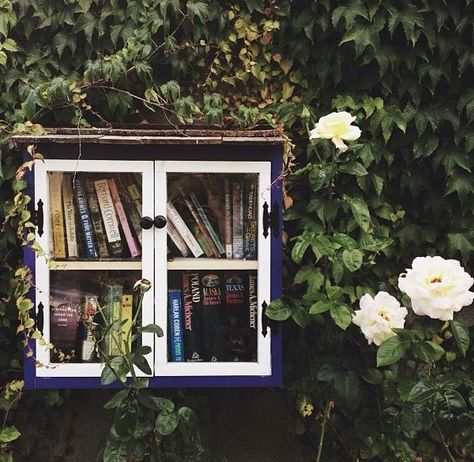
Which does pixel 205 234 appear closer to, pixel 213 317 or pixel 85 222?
pixel 213 317

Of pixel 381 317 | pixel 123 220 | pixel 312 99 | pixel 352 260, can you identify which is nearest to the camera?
pixel 381 317

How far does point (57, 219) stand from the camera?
204 centimetres

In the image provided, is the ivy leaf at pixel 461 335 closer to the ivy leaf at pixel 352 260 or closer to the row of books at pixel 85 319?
the ivy leaf at pixel 352 260

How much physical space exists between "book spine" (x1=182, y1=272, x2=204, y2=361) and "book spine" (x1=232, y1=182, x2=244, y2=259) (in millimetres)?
156

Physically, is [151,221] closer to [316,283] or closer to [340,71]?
[316,283]

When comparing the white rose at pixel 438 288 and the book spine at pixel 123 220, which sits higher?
the book spine at pixel 123 220

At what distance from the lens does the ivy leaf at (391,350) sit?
5.64ft

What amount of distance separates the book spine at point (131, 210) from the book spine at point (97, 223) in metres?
0.10

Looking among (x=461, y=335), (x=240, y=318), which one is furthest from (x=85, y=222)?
(x=461, y=335)

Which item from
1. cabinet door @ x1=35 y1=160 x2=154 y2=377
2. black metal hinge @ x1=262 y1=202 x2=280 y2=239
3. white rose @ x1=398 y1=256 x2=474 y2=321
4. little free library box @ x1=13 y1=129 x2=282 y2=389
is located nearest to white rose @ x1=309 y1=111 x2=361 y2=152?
little free library box @ x1=13 y1=129 x2=282 y2=389

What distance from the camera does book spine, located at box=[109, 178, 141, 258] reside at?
6.64ft

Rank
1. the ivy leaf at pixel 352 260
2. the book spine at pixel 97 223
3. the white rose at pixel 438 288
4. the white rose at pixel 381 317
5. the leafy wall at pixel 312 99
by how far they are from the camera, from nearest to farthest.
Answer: the white rose at pixel 438 288, the white rose at pixel 381 317, the ivy leaf at pixel 352 260, the book spine at pixel 97 223, the leafy wall at pixel 312 99

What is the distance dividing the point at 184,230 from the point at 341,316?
58cm

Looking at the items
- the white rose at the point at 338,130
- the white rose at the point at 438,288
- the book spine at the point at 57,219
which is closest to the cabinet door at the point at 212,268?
the white rose at the point at 338,130
